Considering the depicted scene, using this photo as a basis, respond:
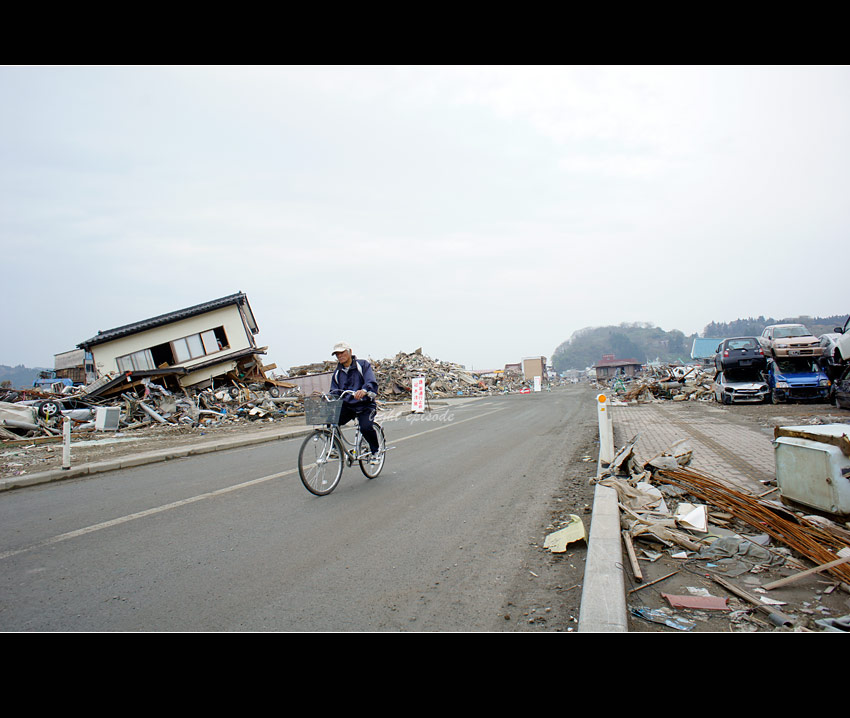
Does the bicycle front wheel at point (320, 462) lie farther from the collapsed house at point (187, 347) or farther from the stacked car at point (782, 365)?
the collapsed house at point (187, 347)

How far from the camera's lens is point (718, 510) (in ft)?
16.9

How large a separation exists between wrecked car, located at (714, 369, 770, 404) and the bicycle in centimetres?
1742

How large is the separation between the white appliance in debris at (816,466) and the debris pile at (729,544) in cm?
18

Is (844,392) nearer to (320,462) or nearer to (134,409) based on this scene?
(320,462)

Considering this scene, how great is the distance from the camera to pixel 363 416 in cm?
724

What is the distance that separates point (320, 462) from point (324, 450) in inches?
8.8

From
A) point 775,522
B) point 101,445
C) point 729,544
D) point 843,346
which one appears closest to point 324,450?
point 729,544

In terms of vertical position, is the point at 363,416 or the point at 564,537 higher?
the point at 363,416

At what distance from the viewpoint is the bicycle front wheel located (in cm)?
643

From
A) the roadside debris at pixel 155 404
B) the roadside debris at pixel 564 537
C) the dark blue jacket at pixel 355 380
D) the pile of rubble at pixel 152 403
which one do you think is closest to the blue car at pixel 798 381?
the dark blue jacket at pixel 355 380

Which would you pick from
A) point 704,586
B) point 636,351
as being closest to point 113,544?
point 704,586

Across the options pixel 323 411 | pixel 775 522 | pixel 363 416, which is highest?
pixel 323 411

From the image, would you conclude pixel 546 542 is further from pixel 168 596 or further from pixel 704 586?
pixel 168 596
